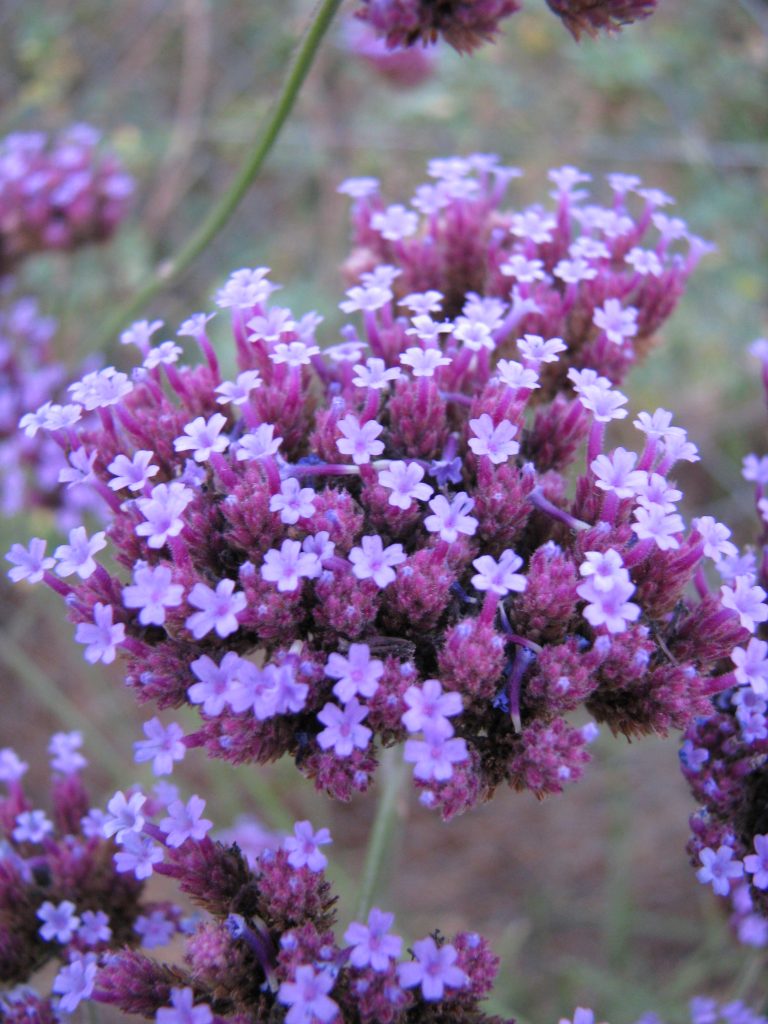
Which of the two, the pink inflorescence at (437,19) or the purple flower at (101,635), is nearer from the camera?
the purple flower at (101,635)

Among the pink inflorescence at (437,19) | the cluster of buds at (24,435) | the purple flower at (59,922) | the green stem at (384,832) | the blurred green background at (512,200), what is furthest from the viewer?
the blurred green background at (512,200)

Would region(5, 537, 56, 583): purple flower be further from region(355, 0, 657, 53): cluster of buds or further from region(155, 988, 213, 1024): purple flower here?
region(355, 0, 657, 53): cluster of buds

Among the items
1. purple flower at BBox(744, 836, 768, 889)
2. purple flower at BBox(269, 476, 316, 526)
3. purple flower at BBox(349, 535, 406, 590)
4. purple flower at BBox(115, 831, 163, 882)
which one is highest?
purple flower at BBox(269, 476, 316, 526)

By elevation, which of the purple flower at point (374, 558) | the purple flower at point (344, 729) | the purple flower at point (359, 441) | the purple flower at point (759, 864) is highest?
the purple flower at point (359, 441)

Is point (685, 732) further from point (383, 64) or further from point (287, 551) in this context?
point (383, 64)

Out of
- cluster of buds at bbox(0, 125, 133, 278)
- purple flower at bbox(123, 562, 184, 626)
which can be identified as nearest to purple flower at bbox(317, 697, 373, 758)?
purple flower at bbox(123, 562, 184, 626)

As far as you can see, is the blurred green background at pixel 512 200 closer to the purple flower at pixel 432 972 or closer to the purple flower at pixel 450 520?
the purple flower at pixel 432 972

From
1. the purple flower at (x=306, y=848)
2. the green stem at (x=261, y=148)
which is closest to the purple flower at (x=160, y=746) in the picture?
the purple flower at (x=306, y=848)
